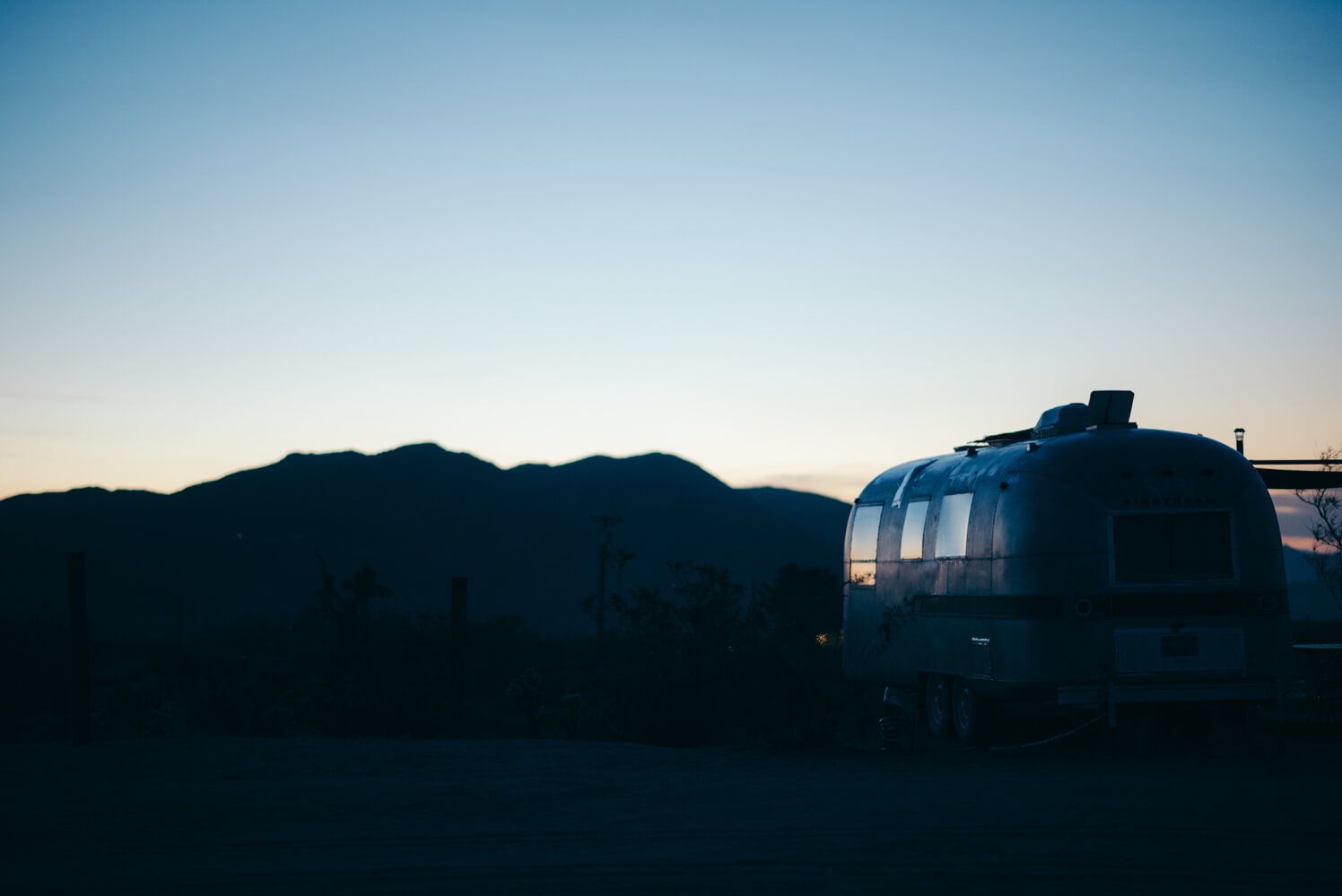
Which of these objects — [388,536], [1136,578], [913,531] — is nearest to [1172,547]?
[1136,578]

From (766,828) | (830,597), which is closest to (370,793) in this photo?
(766,828)

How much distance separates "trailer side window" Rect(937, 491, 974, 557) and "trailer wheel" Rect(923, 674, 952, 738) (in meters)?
1.69

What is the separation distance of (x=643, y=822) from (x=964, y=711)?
22.1 feet

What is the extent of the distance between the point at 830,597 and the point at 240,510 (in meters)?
106

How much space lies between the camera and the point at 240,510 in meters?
138

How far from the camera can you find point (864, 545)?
17.2 meters

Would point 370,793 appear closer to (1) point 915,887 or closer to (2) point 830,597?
(1) point 915,887

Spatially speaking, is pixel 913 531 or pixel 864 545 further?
pixel 864 545

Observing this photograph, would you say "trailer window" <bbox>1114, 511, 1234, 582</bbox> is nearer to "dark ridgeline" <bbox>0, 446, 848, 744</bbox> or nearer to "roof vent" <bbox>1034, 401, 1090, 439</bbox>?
"roof vent" <bbox>1034, 401, 1090, 439</bbox>

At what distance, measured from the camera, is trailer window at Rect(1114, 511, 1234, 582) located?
12211 millimetres

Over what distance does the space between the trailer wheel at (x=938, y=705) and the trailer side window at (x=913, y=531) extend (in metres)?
1.56

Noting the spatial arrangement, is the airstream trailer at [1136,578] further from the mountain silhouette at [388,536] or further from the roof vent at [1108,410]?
the mountain silhouette at [388,536]

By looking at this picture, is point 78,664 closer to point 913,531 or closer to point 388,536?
point 913,531

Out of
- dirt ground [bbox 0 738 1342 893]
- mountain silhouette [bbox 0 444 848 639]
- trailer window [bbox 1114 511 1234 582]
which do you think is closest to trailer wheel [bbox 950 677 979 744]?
dirt ground [bbox 0 738 1342 893]
